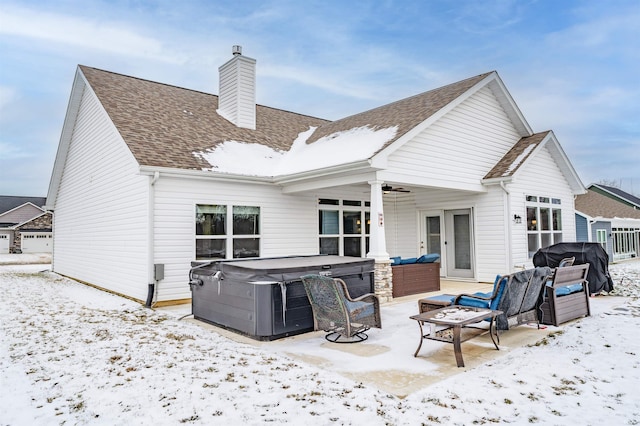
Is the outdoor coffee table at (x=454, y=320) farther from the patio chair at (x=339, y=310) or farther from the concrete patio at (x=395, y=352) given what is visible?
the patio chair at (x=339, y=310)

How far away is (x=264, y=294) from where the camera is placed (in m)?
5.56

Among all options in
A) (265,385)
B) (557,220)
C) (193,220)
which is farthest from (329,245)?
(265,385)

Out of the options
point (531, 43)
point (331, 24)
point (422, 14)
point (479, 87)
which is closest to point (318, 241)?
point (479, 87)

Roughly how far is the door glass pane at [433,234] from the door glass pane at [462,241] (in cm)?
58

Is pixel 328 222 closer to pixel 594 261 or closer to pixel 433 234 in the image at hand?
pixel 433 234

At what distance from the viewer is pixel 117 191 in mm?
10305

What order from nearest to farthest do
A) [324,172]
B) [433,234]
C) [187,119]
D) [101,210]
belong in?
[324,172]
[101,210]
[187,119]
[433,234]

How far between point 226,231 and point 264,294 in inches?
180

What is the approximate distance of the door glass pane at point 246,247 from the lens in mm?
10039

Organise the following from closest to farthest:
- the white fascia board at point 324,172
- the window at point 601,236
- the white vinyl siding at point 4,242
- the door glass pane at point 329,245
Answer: the white fascia board at point 324,172
the door glass pane at point 329,245
the window at point 601,236
the white vinyl siding at point 4,242

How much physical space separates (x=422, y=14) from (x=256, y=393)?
50.1ft

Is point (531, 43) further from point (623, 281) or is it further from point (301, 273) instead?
point (301, 273)

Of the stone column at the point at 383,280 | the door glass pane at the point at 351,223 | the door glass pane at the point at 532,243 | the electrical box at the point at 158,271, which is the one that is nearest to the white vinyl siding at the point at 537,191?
the door glass pane at the point at 532,243

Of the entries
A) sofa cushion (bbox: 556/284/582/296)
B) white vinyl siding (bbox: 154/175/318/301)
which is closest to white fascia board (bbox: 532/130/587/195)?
sofa cushion (bbox: 556/284/582/296)
